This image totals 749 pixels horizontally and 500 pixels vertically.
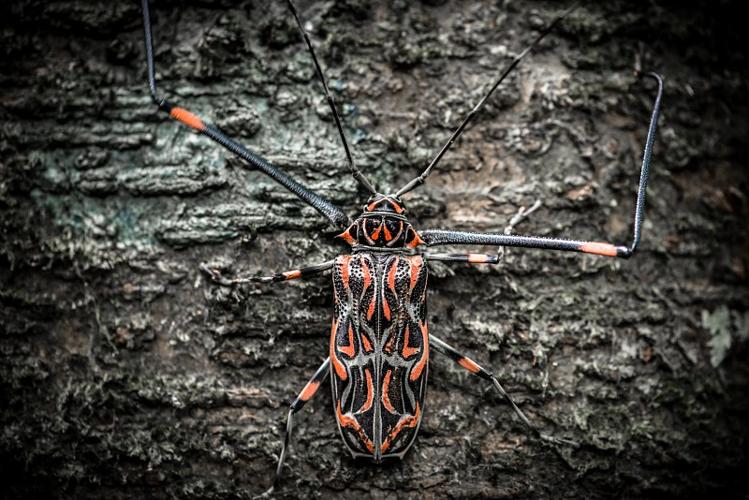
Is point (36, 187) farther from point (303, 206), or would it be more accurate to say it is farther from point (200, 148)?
point (303, 206)

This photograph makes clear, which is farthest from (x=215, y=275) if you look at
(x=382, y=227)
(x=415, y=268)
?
(x=415, y=268)

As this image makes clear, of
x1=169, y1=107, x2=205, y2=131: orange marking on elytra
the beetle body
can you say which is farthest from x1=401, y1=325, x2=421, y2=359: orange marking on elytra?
x1=169, y1=107, x2=205, y2=131: orange marking on elytra

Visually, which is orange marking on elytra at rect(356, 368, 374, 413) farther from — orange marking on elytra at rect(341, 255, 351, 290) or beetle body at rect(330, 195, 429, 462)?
orange marking on elytra at rect(341, 255, 351, 290)

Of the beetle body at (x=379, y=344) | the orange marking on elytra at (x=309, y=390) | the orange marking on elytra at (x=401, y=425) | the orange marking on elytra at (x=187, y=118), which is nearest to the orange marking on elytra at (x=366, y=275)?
the beetle body at (x=379, y=344)

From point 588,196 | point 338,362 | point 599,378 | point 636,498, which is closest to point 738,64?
point 588,196

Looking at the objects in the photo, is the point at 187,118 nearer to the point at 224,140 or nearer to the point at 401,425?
the point at 224,140
